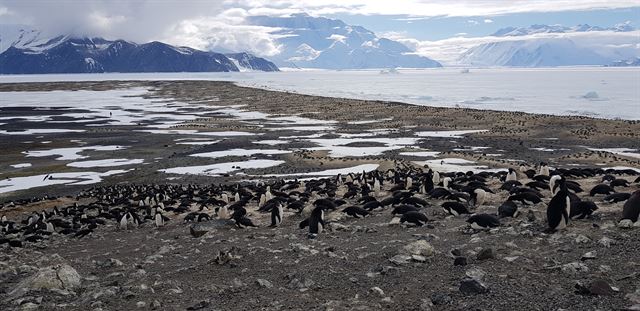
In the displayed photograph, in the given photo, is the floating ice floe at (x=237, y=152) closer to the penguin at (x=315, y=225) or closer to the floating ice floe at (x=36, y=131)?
the floating ice floe at (x=36, y=131)

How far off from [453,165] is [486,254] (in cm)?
2402

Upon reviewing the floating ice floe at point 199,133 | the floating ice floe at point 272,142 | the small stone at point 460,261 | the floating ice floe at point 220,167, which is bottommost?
the floating ice floe at point 220,167

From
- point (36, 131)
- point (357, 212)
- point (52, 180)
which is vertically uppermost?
point (357, 212)

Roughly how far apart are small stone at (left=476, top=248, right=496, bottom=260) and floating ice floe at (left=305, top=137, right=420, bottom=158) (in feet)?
92.4

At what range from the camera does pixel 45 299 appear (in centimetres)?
829

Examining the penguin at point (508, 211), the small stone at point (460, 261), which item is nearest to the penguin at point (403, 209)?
the penguin at point (508, 211)

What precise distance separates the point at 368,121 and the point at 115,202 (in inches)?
1593

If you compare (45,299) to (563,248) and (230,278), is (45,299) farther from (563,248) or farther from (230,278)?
(563,248)

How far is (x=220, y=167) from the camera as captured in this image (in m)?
33.6

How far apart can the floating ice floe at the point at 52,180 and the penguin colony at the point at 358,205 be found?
6.61 metres

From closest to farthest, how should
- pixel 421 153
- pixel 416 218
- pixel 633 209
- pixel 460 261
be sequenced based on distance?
pixel 460 261 → pixel 633 209 → pixel 416 218 → pixel 421 153

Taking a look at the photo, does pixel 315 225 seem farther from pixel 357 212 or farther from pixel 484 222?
pixel 484 222

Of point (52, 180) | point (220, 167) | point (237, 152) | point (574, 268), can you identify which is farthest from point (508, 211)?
point (237, 152)

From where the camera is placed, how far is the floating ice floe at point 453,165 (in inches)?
1189
